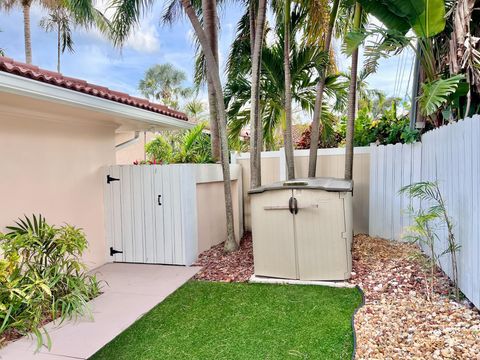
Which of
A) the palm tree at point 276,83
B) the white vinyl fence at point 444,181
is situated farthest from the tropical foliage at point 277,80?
the white vinyl fence at point 444,181

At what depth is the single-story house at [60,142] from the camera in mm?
4129

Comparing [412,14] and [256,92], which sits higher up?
[412,14]

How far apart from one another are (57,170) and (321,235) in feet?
14.1

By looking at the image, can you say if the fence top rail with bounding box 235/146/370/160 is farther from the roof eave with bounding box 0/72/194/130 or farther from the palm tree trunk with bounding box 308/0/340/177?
the roof eave with bounding box 0/72/194/130

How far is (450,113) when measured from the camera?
462 cm

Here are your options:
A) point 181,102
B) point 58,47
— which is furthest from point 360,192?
point 181,102

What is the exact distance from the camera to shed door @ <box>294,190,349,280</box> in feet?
16.0

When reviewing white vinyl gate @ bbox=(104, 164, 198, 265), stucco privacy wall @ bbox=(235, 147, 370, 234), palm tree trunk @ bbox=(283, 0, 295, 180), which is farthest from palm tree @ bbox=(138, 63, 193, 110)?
white vinyl gate @ bbox=(104, 164, 198, 265)

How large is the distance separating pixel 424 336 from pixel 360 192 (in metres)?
4.55

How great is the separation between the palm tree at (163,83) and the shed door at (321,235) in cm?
3450

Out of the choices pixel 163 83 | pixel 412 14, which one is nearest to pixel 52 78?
pixel 412 14

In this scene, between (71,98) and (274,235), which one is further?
(274,235)

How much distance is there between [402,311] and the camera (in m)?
3.68

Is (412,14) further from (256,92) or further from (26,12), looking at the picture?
(26,12)
